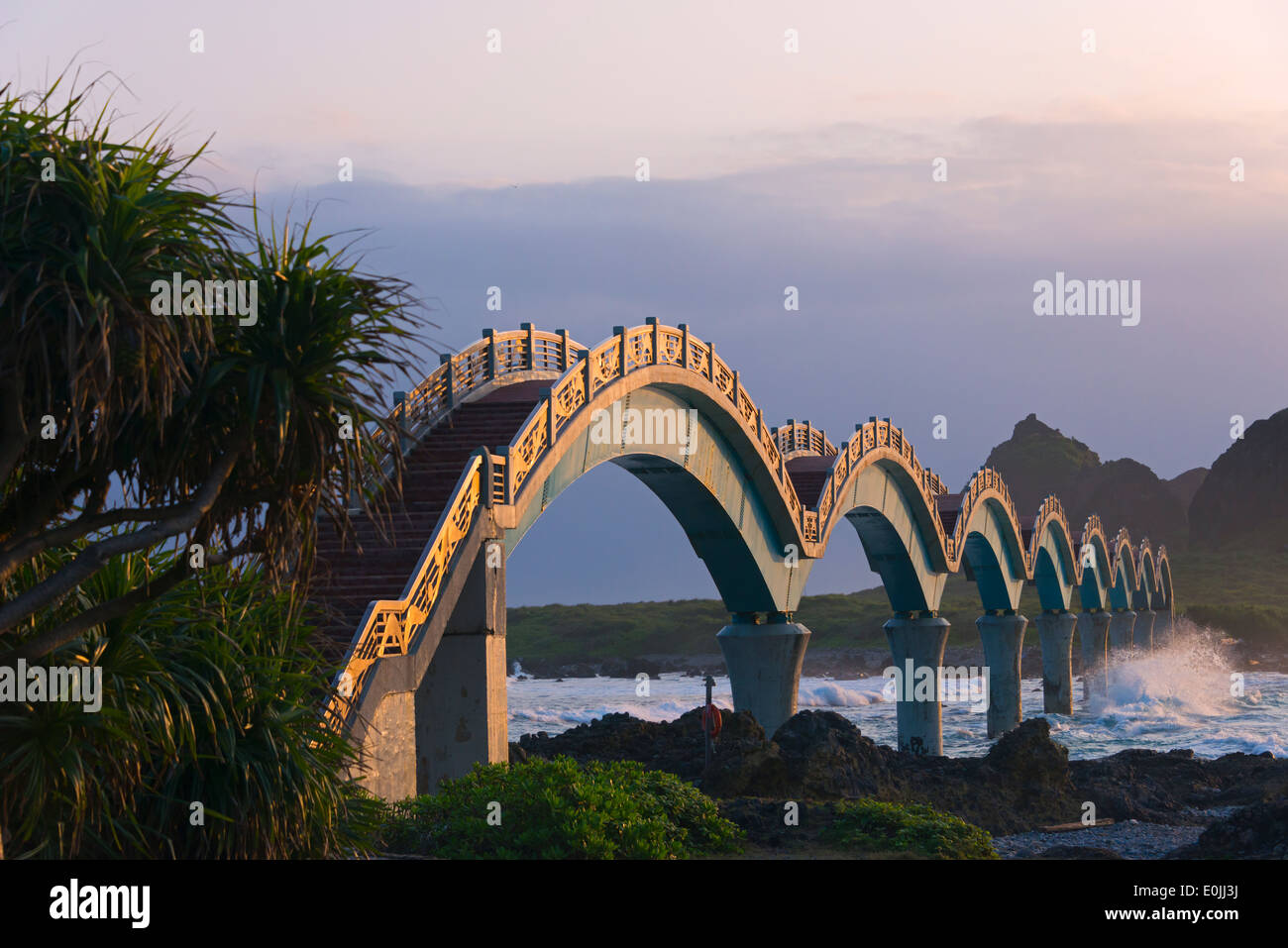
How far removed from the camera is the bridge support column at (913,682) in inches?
1893

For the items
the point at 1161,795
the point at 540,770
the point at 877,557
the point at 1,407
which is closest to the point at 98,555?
the point at 1,407

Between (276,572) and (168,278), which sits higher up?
(168,278)

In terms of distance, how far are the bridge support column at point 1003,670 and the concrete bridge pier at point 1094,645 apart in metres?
25.3

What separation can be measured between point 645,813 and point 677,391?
14992 mm

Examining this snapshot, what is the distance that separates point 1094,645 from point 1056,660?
45.0 ft

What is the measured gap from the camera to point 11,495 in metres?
9.77

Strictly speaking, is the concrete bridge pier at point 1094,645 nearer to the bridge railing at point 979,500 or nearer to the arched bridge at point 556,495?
the bridge railing at point 979,500

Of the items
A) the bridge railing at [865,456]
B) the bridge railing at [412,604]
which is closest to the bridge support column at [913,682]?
the bridge railing at [865,456]

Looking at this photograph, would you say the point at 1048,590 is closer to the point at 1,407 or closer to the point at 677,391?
the point at 677,391

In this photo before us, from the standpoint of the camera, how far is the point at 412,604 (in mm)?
17281

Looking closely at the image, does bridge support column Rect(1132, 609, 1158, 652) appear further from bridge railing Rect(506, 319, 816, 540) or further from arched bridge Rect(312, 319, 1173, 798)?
bridge railing Rect(506, 319, 816, 540)

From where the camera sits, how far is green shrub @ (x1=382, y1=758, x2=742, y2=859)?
13.6 meters

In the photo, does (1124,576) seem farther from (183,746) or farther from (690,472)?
(183,746)
